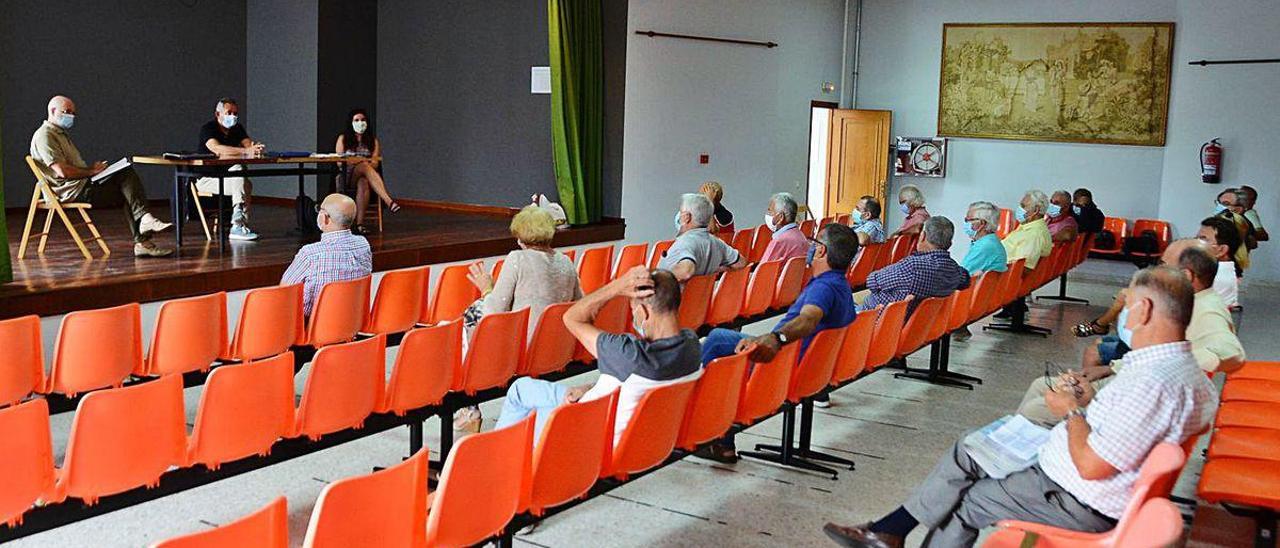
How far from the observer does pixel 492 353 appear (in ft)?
16.0

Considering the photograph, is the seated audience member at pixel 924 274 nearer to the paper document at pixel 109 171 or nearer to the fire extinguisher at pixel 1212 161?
the paper document at pixel 109 171

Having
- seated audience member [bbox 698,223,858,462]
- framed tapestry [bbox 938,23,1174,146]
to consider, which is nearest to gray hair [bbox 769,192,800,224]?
seated audience member [bbox 698,223,858,462]

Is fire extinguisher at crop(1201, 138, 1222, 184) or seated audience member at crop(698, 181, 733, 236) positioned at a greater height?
fire extinguisher at crop(1201, 138, 1222, 184)

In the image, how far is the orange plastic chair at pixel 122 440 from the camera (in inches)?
129

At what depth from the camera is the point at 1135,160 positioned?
558 inches

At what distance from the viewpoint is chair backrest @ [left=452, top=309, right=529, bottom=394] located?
4785mm

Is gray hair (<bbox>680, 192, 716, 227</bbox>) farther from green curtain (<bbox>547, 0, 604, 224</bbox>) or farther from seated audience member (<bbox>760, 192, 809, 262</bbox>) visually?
green curtain (<bbox>547, 0, 604, 224</bbox>)

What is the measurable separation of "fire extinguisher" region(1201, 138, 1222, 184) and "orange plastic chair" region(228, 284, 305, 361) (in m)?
11.1

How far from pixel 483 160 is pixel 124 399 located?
421 inches

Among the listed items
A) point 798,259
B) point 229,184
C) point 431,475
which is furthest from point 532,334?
point 229,184

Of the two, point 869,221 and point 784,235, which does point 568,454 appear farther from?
point 869,221

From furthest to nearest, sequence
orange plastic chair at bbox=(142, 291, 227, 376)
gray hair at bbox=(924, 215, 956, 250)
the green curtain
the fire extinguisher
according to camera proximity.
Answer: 1. the fire extinguisher
2. the green curtain
3. gray hair at bbox=(924, 215, 956, 250)
4. orange plastic chair at bbox=(142, 291, 227, 376)

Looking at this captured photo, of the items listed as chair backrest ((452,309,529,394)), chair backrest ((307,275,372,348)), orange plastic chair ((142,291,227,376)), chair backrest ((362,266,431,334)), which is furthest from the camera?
chair backrest ((362,266,431,334))

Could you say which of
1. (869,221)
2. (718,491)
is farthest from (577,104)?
(718,491)
